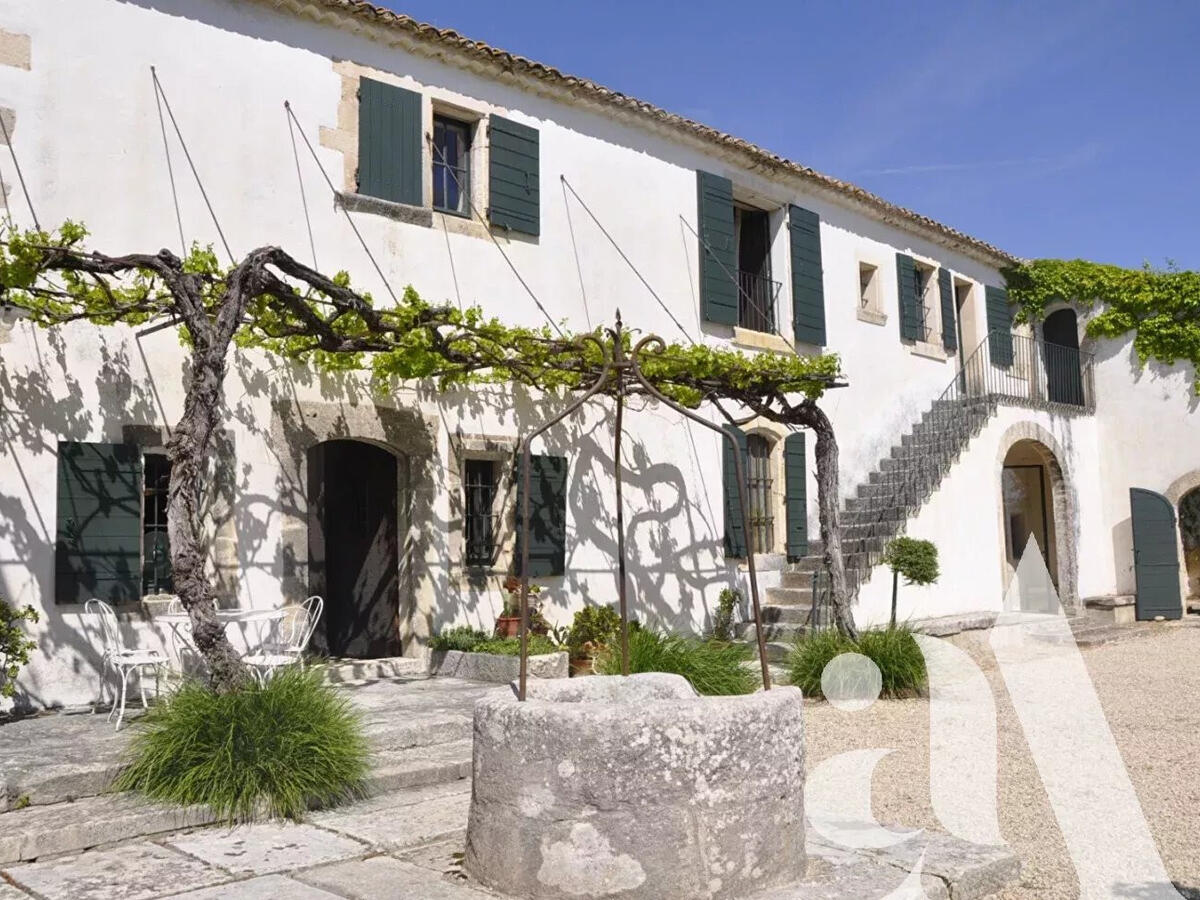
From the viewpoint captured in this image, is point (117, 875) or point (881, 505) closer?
point (117, 875)

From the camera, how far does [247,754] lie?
194 inches

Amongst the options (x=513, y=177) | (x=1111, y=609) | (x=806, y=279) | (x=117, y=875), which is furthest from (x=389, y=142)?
(x=1111, y=609)

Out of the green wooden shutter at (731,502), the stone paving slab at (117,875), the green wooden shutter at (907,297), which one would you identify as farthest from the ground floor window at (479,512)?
the green wooden shutter at (907,297)

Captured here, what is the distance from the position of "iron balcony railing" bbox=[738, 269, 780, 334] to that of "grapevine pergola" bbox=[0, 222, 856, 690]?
98.4 inches

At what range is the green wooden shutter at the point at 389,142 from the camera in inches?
352

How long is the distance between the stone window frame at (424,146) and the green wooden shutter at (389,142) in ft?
0.17

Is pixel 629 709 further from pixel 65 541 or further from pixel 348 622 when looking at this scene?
pixel 348 622

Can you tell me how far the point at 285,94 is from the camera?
855 cm

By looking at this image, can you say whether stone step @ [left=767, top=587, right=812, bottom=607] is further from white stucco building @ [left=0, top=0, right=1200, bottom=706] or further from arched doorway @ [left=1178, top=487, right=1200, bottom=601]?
arched doorway @ [left=1178, top=487, right=1200, bottom=601]

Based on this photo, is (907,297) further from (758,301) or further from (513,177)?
(513,177)

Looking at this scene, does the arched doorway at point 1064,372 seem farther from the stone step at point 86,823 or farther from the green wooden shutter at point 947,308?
the stone step at point 86,823

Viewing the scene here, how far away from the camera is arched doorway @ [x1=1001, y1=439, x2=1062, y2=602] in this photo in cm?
1733

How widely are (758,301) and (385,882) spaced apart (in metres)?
9.98

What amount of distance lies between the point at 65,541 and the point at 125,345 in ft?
4.67
